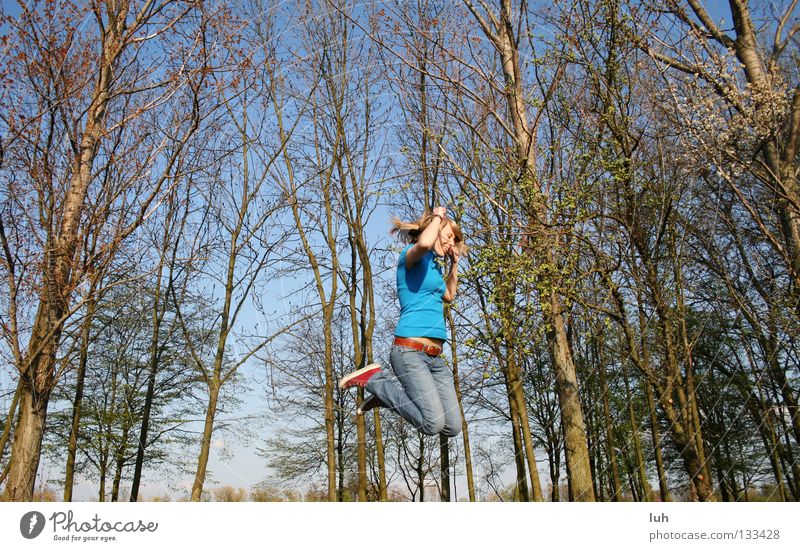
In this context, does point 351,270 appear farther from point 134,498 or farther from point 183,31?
point 134,498

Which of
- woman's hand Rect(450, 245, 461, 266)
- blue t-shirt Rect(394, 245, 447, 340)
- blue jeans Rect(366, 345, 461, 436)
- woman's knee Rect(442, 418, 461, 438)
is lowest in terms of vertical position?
woman's knee Rect(442, 418, 461, 438)

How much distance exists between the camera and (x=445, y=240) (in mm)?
3742

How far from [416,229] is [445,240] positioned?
8.0 inches

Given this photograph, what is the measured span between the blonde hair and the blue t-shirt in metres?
0.18

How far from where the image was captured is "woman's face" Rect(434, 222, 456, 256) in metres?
3.73

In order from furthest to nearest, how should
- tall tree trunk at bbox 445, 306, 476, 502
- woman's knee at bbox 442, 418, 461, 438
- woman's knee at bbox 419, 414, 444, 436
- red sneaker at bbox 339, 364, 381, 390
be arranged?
tall tree trunk at bbox 445, 306, 476, 502
red sneaker at bbox 339, 364, 381, 390
woman's knee at bbox 442, 418, 461, 438
woman's knee at bbox 419, 414, 444, 436

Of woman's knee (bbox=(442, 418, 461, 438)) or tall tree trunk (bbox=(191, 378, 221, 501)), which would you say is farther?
tall tree trunk (bbox=(191, 378, 221, 501))

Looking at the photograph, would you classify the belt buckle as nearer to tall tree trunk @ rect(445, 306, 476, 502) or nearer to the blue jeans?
the blue jeans

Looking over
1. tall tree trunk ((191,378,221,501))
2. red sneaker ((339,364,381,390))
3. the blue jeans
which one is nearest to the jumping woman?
the blue jeans

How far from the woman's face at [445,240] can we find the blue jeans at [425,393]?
1.90 feet

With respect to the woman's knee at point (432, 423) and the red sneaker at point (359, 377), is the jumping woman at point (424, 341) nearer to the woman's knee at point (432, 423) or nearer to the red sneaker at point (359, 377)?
the woman's knee at point (432, 423)

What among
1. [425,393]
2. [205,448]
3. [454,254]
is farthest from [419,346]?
[205,448]
